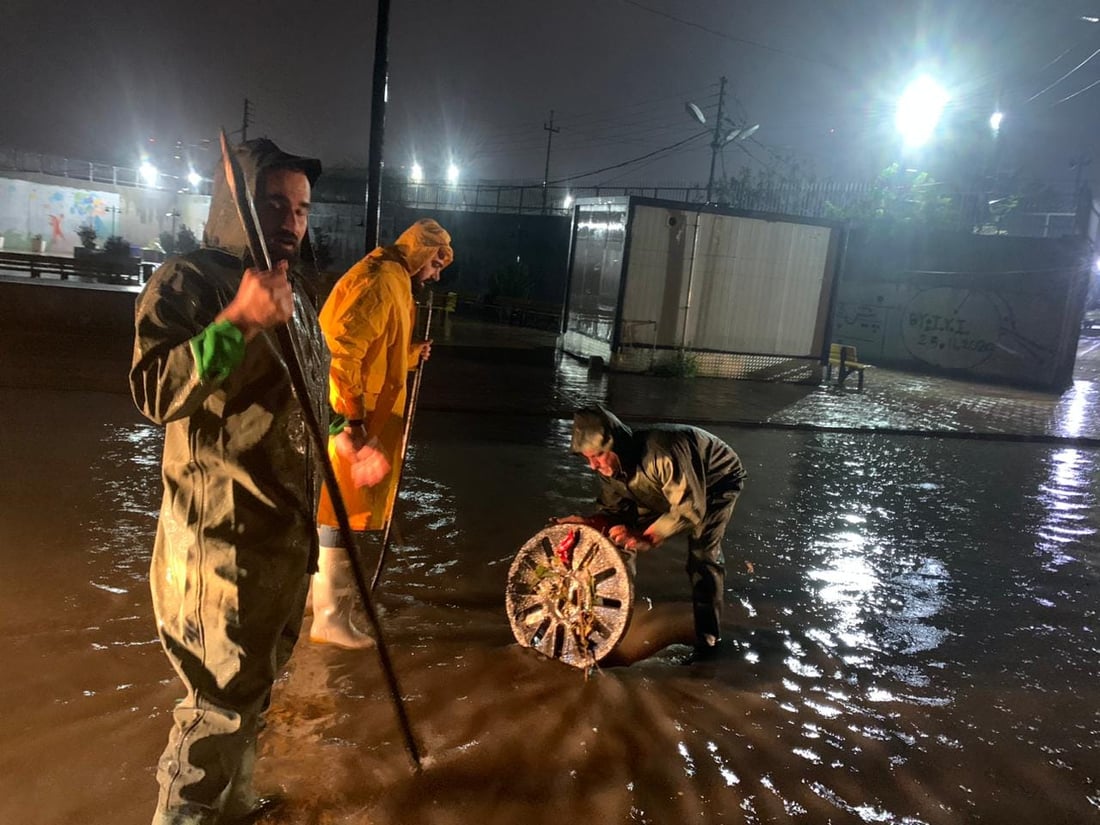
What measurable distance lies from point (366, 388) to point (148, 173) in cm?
4646

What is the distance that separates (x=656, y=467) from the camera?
373 centimetres

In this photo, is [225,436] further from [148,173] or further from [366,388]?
[148,173]

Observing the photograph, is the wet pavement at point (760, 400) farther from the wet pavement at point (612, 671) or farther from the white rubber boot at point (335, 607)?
the white rubber boot at point (335, 607)

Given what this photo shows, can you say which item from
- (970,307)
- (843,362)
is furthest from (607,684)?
(970,307)

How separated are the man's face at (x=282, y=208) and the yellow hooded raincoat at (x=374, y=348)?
3.63 ft

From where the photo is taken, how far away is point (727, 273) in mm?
15656

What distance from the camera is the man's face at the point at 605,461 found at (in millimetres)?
3662

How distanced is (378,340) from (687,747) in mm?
2238

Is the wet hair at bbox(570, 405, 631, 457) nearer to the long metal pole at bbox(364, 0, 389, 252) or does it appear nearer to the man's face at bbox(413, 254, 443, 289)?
the man's face at bbox(413, 254, 443, 289)

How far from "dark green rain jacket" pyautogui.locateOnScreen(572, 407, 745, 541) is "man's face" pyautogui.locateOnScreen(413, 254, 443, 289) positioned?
1029 millimetres

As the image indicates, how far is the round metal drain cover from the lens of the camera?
3646 mm

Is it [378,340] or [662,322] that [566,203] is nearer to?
[662,322]

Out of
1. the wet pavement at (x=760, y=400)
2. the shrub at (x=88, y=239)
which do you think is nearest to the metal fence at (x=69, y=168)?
the shrub at (x=88, y=239)

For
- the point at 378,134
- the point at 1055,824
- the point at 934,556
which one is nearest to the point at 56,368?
the point at 378,134
